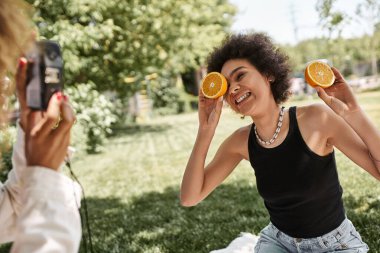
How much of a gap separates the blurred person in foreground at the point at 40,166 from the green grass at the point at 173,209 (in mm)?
3268

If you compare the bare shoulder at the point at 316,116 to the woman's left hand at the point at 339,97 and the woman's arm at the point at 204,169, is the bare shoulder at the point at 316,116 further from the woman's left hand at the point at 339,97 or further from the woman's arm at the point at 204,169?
the woman's arm at the point at 204,169

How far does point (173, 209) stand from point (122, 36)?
9507mm

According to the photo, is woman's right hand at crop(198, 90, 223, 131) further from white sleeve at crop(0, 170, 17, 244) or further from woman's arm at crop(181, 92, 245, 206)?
white sleeve at crop(0, 170, 17, 244)

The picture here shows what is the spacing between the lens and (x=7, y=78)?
1667 mm

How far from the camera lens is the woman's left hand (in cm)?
257

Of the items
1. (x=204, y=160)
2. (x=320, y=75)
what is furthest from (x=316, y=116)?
(x=204, y=160)

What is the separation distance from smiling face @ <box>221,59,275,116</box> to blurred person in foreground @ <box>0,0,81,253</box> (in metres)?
1.64

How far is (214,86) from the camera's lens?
2928mm

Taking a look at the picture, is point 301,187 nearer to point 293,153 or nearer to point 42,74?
point 293,153

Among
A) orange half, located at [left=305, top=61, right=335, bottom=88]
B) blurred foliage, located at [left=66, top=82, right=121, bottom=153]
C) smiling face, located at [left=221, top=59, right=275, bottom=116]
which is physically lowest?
blurred foliage, located at [left=66, top=82, right=121, bottom=153]

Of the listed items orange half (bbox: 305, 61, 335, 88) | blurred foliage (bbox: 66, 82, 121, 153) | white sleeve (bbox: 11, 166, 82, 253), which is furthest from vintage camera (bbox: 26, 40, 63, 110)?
blurred foliage (bbox: 66, 82, 121, 153)

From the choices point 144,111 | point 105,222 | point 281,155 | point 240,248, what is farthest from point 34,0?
point 144,111

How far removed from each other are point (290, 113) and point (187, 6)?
1285 centimetres

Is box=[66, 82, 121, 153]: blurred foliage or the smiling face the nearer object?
the smiling face
